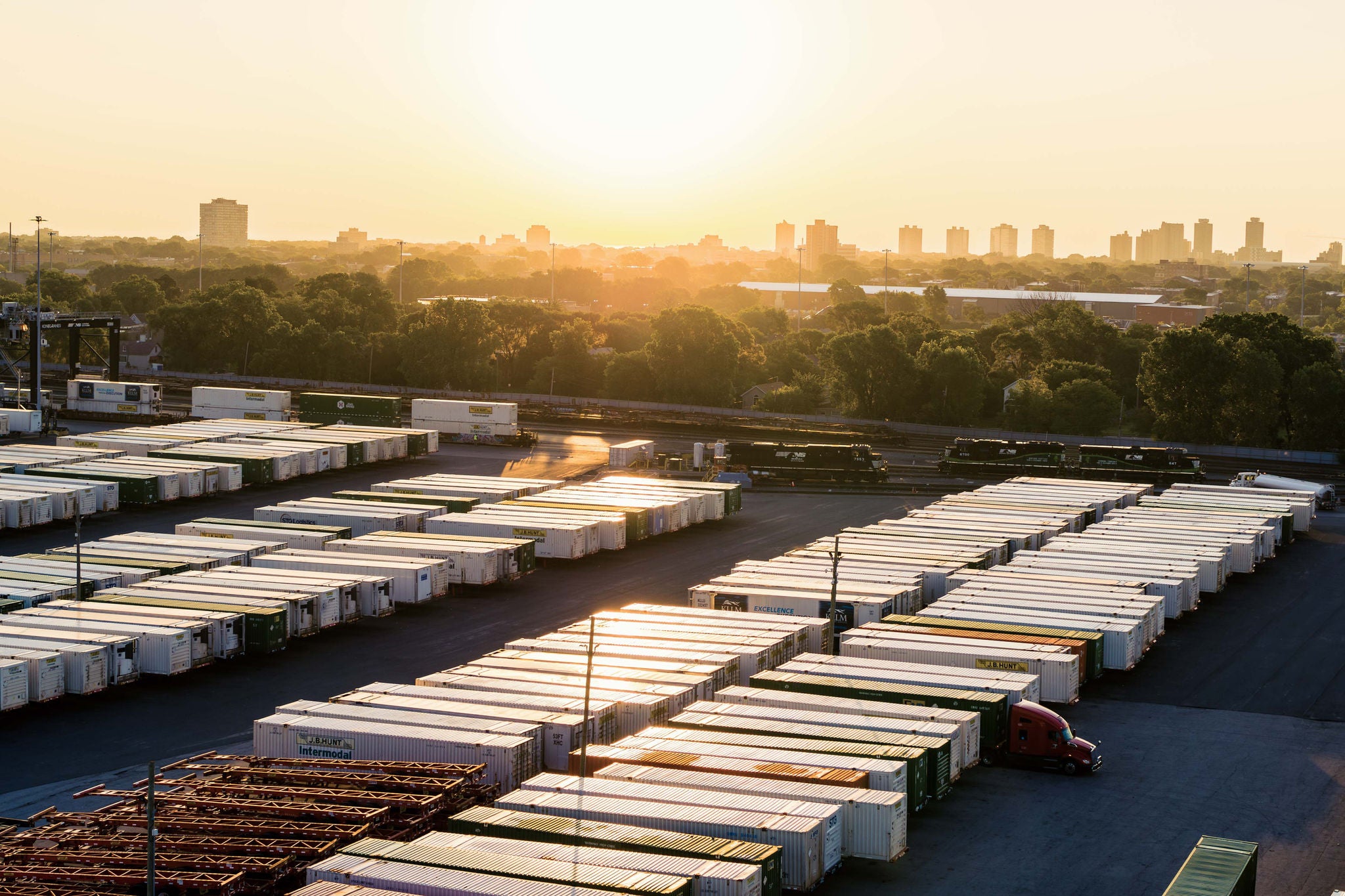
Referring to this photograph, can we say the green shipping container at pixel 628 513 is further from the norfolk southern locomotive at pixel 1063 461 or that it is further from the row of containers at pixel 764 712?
the norfolk southern locomotive at pixel 1063 461

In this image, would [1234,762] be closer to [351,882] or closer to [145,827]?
[351,882]

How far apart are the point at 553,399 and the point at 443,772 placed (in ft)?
331

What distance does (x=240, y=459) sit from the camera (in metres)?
90.2

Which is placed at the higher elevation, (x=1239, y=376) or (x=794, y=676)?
(x=1239, y=376)

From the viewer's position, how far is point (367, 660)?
169 feet

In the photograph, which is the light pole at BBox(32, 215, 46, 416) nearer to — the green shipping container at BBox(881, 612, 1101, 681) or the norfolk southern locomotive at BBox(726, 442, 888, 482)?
the norfolk southern locomotive at BBox(726, 442, 888, 482)

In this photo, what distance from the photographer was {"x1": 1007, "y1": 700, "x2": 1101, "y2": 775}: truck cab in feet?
132

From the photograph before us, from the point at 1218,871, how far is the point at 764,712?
13.7m

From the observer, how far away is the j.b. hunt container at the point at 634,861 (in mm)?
28281

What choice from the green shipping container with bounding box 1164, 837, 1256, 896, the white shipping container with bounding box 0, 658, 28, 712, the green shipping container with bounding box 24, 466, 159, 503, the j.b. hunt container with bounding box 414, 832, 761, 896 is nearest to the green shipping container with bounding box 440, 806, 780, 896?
the j.b. hunt container with bounding box 414, 832, 761, 896

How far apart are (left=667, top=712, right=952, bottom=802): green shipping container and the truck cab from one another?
3.57 m

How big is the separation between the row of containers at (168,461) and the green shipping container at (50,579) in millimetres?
17066

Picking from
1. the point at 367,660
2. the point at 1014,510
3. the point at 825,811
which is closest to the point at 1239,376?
the point at 1014,510

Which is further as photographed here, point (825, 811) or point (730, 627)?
point (730, 627)
